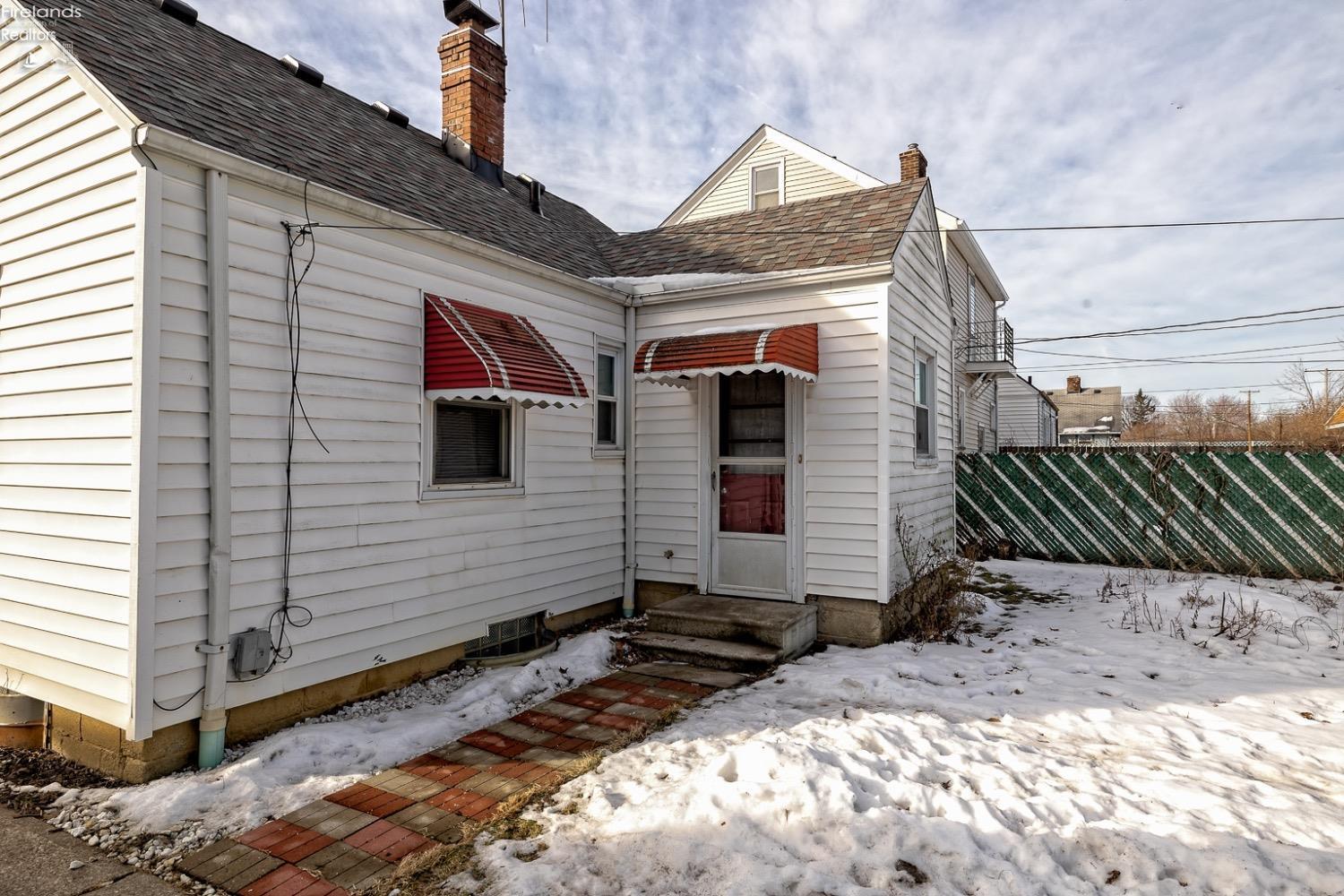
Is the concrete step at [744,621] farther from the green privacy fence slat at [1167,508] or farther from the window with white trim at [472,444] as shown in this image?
the green privacy fence slat at [1167,508]

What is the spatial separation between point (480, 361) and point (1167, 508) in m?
10.6

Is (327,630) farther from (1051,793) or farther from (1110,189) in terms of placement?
(1110,189)

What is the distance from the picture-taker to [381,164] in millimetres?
6262

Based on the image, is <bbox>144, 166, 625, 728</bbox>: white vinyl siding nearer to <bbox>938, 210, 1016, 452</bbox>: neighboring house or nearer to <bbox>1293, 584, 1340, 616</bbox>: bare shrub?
<bbox>1293, 584, 1340, 616</bbox>: bare shrub

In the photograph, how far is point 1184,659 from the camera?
584 centimetres

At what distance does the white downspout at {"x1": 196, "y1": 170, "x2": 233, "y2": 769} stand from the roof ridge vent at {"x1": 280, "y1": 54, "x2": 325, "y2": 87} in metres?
4.96

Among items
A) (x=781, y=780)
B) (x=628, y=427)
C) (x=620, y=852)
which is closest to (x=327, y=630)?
(x=620, y=852)

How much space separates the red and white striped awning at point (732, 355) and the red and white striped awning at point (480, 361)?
125cm

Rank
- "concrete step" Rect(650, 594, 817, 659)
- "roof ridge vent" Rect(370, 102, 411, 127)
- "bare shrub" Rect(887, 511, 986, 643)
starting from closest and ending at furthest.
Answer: "concrete step" Rect(650, 594, 817, 659)
"bare shrub" Rect(887, 511, 986, 643)
"roof ridge vent" Rect(370, 102, 411, 127)

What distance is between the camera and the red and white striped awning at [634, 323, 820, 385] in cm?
617

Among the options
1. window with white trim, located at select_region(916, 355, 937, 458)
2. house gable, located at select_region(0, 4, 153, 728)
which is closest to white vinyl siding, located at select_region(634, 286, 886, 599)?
window with white trim, located at select_region(916, 355, 937, 458)

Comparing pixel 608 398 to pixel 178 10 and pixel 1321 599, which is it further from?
pixel 1321 599

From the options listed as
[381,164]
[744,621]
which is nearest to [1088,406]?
[744,621]
